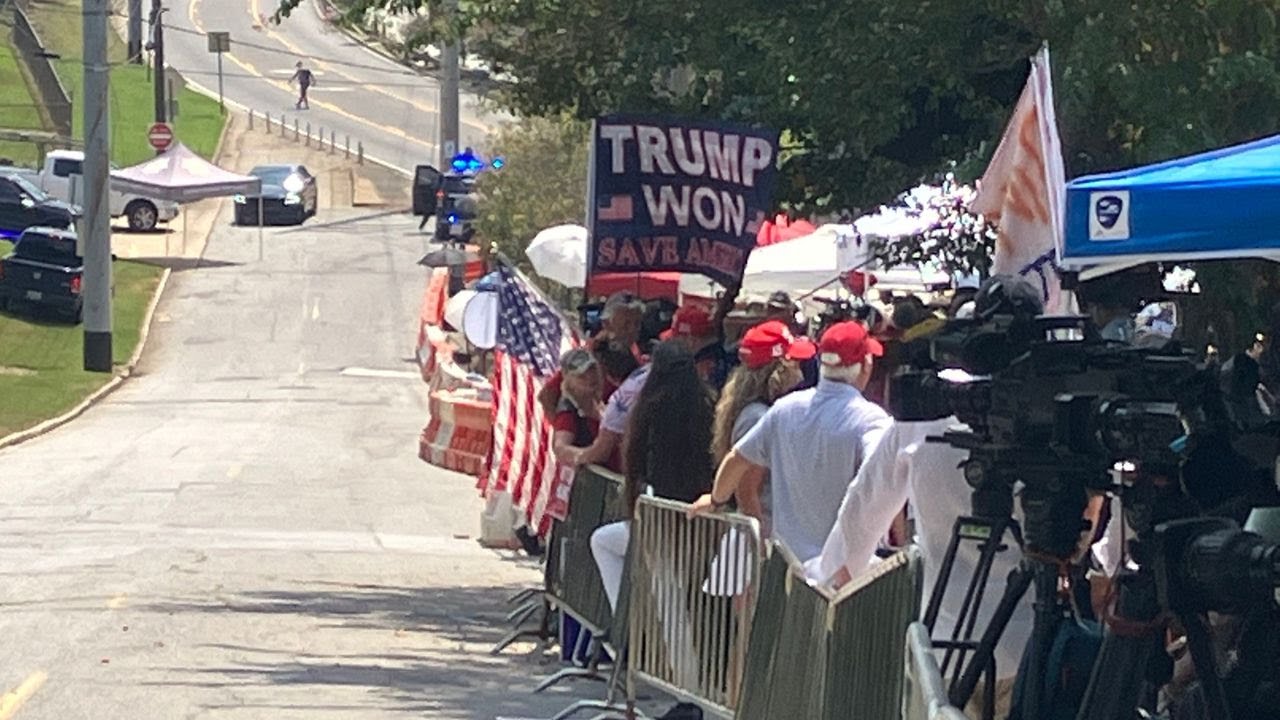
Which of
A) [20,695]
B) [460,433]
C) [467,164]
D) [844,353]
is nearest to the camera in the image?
[844,353]

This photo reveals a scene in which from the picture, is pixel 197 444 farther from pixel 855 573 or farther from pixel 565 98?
pixel 855 573

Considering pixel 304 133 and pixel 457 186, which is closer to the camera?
pixel 457 186

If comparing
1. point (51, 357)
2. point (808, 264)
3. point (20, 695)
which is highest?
point (808, 264)

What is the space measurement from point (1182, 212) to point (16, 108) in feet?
225

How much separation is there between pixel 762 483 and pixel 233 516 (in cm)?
1125

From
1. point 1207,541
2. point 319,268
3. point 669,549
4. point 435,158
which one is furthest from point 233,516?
point 435,158

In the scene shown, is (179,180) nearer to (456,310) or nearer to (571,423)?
(456,310)

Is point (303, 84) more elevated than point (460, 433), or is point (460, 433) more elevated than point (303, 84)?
point (303, 84)

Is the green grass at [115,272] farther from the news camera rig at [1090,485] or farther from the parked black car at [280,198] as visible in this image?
the news camera rig at [1090,485]

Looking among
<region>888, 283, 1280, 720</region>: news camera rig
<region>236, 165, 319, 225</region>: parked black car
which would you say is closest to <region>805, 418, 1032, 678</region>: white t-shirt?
<region>888, 283, 1280, 720</region>: news camera rig

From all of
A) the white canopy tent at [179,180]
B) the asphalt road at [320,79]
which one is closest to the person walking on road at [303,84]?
the asphalt road at [320,79]

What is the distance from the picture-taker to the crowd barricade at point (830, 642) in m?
6.49

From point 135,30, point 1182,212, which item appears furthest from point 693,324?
point 135,30

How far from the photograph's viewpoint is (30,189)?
51.8 metres
